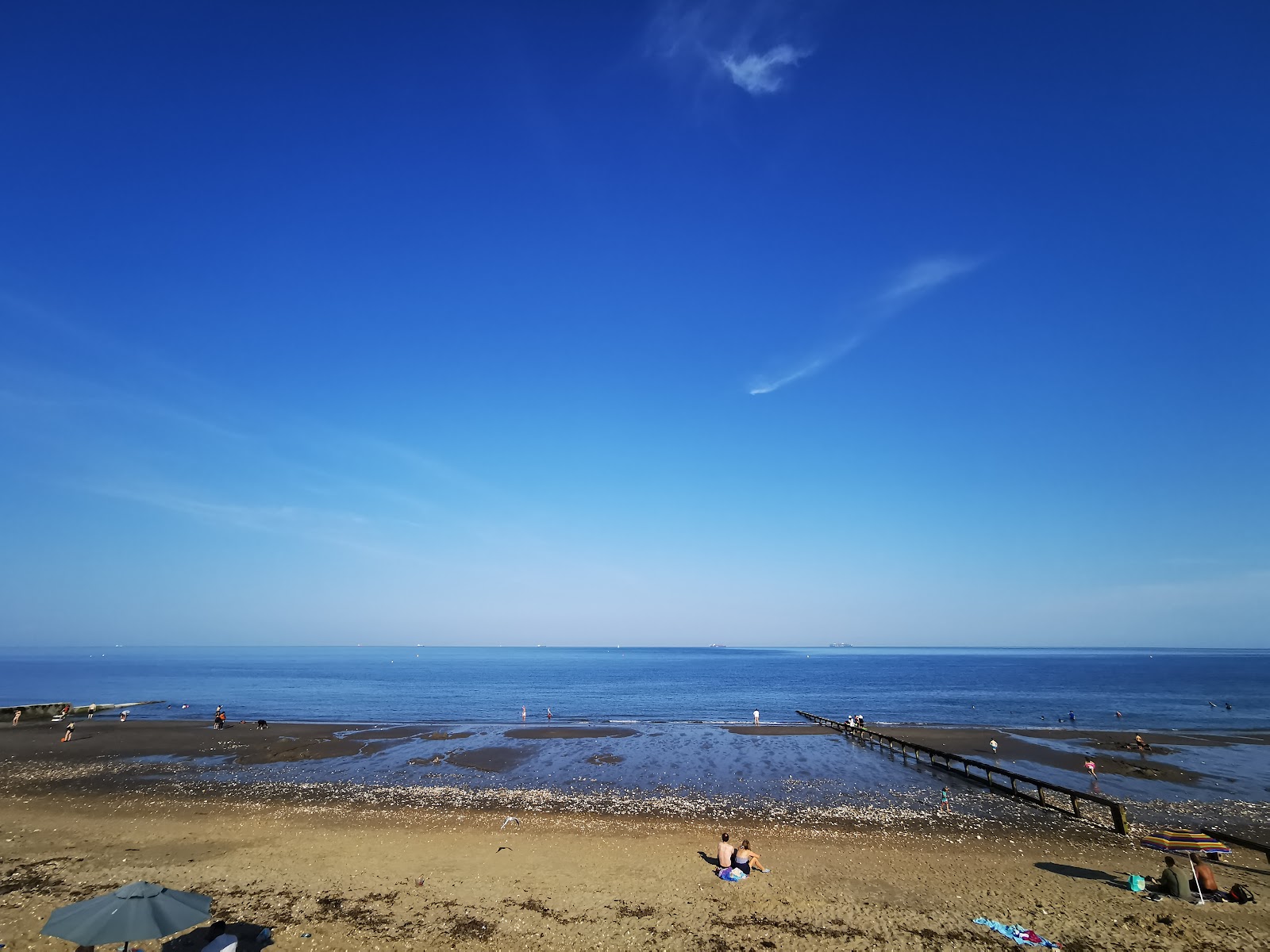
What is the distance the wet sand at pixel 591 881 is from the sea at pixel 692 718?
7.52 metres

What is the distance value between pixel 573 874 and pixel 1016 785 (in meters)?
26.8

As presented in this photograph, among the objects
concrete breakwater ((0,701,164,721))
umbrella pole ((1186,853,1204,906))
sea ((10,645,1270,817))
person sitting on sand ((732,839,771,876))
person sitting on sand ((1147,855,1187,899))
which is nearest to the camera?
umbrella pole ((1186,853,1204,906))

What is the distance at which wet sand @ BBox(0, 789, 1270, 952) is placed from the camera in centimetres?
1456

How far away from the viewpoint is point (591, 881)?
706 inches

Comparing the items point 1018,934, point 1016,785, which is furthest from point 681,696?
point 1018,934

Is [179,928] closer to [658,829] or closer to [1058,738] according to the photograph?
[658,829]

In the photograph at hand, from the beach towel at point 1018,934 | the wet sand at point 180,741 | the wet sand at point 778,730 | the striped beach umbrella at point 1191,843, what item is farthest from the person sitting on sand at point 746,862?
the wet sand at point 778,730

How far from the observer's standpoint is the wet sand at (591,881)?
573 inches

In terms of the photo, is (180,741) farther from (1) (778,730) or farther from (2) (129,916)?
(1) (778,730)

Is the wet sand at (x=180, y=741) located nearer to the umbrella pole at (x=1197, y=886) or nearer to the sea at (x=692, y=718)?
the sea at (x=692, y=718)

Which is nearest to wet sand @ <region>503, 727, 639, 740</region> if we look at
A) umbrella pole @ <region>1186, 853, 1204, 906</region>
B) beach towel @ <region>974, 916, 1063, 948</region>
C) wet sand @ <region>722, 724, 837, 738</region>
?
wet sand @ <region>722, 724, 837, 738</region>

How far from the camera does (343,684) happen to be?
109 m

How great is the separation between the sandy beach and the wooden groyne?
1423 millimetres

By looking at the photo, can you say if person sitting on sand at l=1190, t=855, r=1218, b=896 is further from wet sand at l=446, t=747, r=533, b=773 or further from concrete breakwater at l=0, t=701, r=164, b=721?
concrete breakwater at l=0, t=701, r=164, b=721
